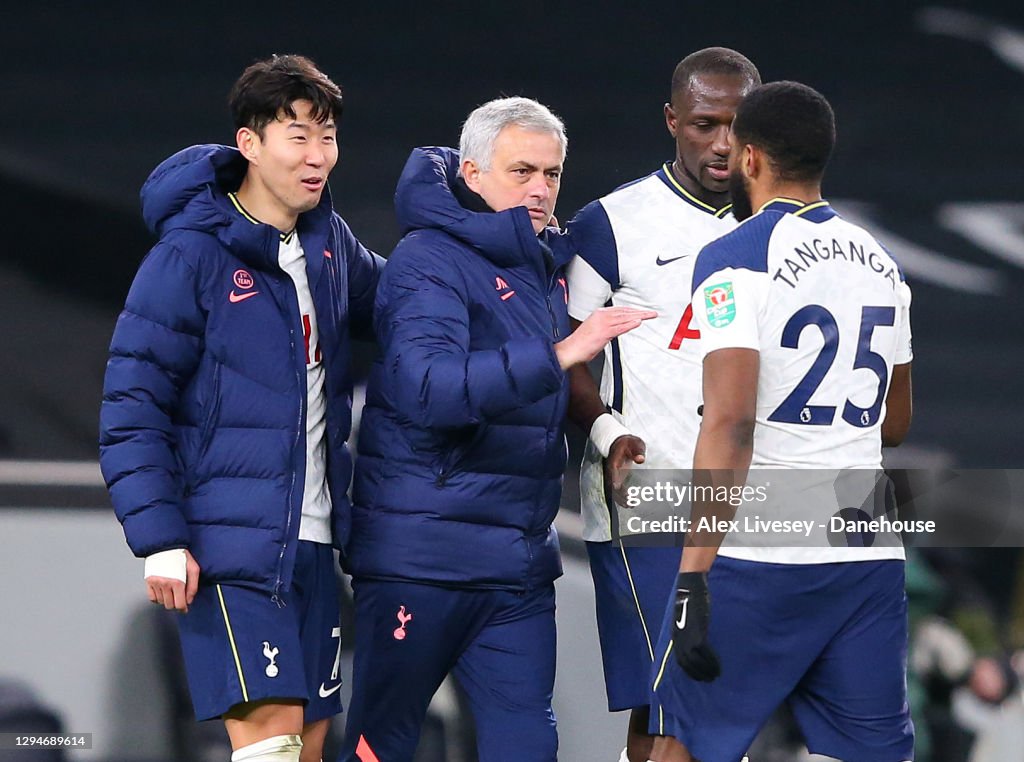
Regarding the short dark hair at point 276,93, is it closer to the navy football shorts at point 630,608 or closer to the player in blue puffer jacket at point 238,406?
the player in blue puffer jacket at point 238,406

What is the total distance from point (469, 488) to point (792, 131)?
0.79m

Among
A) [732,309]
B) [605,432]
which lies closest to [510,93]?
[605,432]

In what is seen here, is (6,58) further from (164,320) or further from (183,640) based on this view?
(183,640)

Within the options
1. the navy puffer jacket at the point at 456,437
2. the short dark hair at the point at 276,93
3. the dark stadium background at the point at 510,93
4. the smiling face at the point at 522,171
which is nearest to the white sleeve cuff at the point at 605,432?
the navy puffer jacket at the point at 456,437

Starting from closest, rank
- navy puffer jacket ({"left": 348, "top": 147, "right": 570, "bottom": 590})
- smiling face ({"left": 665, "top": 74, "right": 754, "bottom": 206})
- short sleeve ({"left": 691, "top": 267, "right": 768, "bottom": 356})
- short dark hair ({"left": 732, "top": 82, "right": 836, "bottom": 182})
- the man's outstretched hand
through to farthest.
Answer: short sleeve ({"left": 691, "top": 267, "right": 768, "bottom": 356}) < short dark hair ({"left": 732, "top": 82, "right": 836, "bottom": 182}) < the man's outstretched hand < navy puffer jacket ({"left": 348, "top": 147, "right": 570, "bottom": 590}) < smiling face ({"left": 665, "top": 74, "right": 754, "bottom": 206})

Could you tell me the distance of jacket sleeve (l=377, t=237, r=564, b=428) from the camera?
7.95ft

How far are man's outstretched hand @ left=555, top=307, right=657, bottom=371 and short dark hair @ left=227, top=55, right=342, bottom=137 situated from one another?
0.55 metres

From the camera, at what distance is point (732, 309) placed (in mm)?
2248

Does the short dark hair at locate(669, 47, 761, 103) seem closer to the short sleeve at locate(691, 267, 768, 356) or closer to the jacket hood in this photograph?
the jacket hood

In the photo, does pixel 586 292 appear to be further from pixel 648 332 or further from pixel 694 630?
pixel 694 630

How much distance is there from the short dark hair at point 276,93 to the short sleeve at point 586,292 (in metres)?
0.60

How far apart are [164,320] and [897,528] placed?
1184 millimetres

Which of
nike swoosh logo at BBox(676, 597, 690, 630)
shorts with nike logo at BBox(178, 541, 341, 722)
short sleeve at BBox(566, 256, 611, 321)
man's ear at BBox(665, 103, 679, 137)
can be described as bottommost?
shorts with nike logo at BBox(178, 541, 341, 722)

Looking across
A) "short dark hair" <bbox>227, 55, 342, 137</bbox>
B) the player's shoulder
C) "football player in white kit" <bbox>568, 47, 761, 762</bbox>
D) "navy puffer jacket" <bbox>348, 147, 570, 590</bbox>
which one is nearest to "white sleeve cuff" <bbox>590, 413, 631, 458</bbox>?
"football player in white kit" <bbox>568, 47, 761, 762</bbox>
